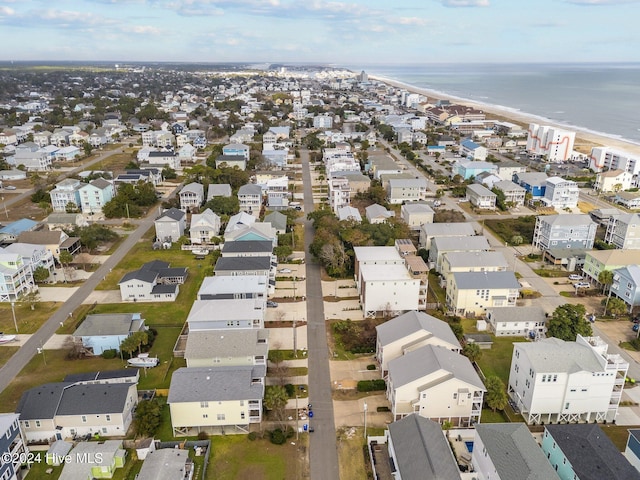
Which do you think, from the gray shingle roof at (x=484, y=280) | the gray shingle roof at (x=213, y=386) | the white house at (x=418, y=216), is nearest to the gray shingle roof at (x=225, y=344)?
the gray shingle roof at (x=213, y=386)

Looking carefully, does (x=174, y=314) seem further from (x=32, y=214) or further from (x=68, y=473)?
(x=32, y=214)

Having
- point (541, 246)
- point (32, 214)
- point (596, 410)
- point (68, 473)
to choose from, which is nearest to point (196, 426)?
point (68, 473)

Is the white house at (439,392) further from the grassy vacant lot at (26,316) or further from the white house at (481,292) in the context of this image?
the grassy vacant lot at (26,316)

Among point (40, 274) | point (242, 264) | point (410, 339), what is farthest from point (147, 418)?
point (40, 274)

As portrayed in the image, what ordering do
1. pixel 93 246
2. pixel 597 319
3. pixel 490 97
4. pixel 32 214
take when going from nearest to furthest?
pixel 597 319 < pixel 93 246 < pixel 32 214 < pixel 490 97

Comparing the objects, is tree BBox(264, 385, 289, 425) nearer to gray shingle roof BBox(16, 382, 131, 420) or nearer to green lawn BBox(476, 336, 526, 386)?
gray shingle roof BBox(16, 382, 131, 420)

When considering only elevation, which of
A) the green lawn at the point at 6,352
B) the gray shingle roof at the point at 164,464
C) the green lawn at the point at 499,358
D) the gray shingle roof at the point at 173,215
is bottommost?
the green lawn at the point at 499,358
